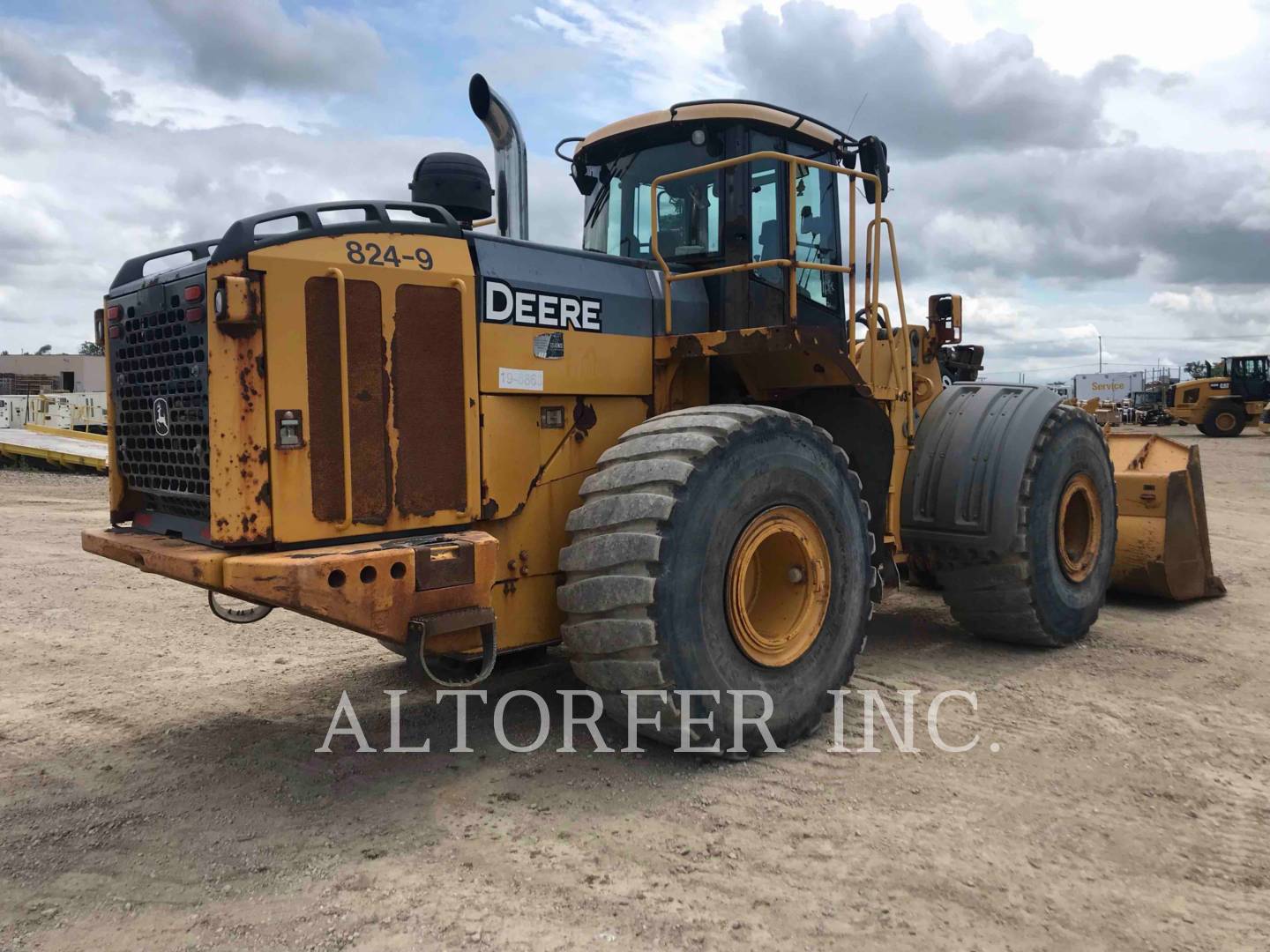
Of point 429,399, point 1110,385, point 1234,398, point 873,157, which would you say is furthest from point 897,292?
point 1110,385

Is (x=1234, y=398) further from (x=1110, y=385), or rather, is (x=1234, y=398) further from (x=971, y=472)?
(x=971, y=472)

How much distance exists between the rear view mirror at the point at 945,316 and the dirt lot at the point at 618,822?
197 centimetres

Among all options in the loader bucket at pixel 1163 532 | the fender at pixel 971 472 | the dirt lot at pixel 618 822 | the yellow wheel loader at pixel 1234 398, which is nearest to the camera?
the dirt lot at pixel 618 822

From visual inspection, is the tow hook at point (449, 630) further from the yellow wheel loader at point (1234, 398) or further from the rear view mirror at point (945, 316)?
the yellow wheel loader at point (1234, 398)

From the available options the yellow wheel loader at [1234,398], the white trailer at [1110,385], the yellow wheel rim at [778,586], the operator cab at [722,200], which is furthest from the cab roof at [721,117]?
the white trailer at [1110,385]

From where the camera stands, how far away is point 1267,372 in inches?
1371

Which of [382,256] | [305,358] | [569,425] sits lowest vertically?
[569,425]

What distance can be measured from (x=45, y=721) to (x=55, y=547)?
6523 millimetres

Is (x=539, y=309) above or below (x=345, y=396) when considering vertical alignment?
above

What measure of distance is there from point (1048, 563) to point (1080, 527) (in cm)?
88

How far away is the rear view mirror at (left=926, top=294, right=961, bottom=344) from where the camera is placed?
6215mm

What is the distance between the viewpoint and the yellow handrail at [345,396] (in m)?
3.66

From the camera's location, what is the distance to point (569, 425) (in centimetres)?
454

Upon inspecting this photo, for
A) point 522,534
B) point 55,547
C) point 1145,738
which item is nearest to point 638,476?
point 522,534
